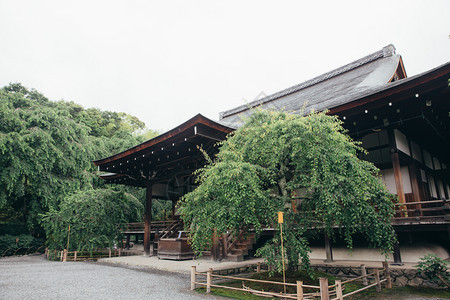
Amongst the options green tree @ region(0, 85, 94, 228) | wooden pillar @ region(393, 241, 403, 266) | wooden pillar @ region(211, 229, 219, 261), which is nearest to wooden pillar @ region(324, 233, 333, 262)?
wooden pillar @ region(393, 241, 403, 266)

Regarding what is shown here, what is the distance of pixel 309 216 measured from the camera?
6.42 metres

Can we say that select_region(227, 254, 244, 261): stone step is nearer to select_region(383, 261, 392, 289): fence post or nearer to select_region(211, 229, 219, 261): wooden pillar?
select_region(211, 229, 219, 261): wooden pillar

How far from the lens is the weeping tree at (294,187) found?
17.9ft

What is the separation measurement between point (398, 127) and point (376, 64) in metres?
7.40

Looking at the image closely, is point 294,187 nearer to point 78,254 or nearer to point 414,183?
point 414,183

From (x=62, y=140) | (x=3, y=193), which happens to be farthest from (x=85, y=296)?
(x=62, y=140)

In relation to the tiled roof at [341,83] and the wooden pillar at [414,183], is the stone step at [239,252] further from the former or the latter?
the wooden pillar at [414,183]

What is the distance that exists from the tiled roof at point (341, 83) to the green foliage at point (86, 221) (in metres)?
7.49

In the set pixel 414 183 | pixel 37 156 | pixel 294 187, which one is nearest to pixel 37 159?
pixel 37 156

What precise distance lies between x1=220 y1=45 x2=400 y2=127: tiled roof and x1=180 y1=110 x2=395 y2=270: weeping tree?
490 centimetres

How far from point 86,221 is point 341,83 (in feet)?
47.1

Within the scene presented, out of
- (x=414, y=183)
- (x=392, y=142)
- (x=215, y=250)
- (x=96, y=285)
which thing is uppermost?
(x=392, y=142)

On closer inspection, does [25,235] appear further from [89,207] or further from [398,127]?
[398,127]

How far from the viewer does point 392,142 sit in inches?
338
